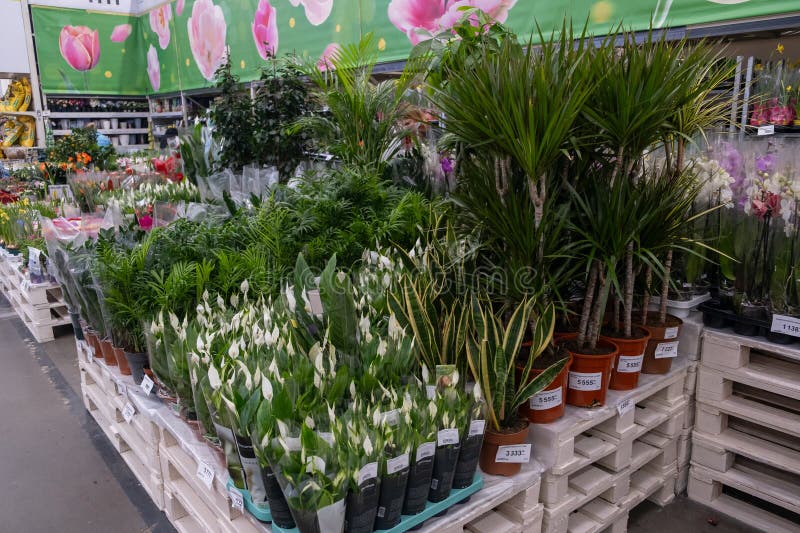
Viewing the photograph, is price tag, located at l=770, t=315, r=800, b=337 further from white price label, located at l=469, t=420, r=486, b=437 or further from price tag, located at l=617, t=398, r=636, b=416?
white price label, located at l=469, t=420, r=486, b=437

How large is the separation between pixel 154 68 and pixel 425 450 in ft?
34.9

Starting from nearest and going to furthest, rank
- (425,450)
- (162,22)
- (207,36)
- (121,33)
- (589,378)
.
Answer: (425,450)
(589,378)
(207,36)
(162,22)
(121,33)

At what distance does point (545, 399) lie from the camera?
174 centimetres

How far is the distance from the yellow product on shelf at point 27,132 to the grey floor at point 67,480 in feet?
20.3

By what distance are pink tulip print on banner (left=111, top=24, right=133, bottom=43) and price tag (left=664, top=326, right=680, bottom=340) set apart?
36.5 feet

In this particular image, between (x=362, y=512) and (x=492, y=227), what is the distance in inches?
37.2

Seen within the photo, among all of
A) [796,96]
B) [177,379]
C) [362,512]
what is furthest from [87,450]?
[796,96]

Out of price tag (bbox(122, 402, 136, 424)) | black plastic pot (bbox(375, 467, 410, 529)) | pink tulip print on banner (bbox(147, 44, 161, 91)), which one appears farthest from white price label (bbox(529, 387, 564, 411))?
pink tulip print on banner (bbox(147, 44, 161, 91))

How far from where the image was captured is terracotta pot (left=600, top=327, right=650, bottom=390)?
2.02m

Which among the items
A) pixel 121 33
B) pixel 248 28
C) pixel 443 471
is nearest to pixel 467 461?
pixel 443 471

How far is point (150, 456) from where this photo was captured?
2146mm

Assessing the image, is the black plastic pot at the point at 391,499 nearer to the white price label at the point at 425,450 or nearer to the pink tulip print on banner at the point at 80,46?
the white price label at the point at 425,450

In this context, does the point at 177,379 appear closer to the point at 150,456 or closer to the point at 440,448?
the point at 150,456

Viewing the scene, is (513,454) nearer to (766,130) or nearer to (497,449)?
(497,449)
